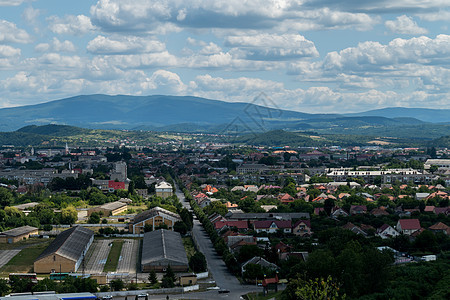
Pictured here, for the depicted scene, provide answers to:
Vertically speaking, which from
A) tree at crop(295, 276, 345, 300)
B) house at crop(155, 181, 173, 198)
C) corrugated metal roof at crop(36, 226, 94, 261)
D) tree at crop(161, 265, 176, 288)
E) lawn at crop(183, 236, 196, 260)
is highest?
tree at crop(295, 276, 345, 300)

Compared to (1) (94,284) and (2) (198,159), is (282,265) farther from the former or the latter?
(2) (198,159)

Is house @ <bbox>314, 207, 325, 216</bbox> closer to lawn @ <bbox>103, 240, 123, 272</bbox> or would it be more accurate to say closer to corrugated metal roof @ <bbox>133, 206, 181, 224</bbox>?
corrugated metal roof @ <bbox>133, 206, 181, 224</bbox>

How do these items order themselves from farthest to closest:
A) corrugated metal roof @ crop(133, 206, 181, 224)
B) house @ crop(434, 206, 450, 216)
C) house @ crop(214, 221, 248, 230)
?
house @ crop(434, 206, 450, 216) < corrugated metal roof @ crop(133, 206, 181, 224) < house @ crop(214, 221, 248, 230)

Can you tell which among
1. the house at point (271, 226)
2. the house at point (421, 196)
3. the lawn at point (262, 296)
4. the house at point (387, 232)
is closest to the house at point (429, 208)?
the house at point (421, 196)

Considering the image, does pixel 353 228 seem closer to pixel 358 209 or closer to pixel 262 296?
pixel 358 209

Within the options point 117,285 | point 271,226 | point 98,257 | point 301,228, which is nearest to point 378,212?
point 301,228

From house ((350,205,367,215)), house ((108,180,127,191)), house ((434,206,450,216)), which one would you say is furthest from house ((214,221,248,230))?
house ((108,180,127,191))
